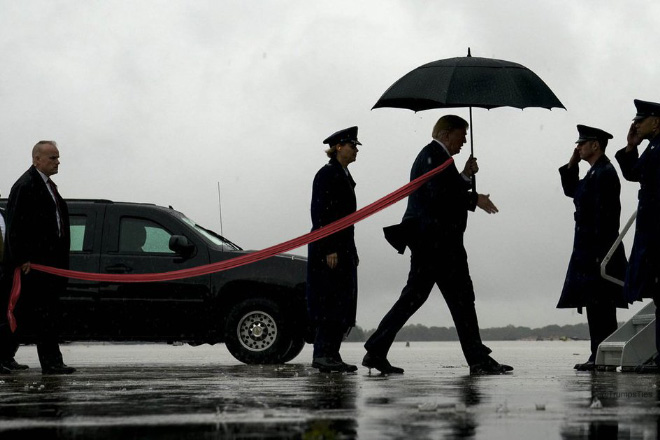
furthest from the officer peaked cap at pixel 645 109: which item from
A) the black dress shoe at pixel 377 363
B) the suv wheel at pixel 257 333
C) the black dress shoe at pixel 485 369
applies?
the suv wheel at pixel 257 333

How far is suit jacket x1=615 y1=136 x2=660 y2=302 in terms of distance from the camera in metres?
9.88

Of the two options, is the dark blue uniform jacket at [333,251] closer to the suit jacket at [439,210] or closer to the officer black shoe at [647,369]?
the suit jacket at [439,210]

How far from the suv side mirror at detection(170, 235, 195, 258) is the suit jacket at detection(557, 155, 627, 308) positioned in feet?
15.9

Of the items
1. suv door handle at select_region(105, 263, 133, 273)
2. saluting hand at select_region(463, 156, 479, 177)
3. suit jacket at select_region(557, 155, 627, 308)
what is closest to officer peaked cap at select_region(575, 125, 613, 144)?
suit jacket at select_region(557, 155, 627, 308)

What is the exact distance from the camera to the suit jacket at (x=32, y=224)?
11797mm

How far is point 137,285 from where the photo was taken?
48.8 feet

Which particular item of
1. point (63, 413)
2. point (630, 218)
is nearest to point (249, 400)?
point (63, 413)

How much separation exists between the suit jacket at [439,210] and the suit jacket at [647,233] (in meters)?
1.43

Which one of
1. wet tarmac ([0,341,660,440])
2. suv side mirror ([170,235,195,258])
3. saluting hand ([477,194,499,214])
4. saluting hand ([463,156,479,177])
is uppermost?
saluting hand ([463,156,479,177])

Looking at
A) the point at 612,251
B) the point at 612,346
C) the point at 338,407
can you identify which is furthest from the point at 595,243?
the point at 338,407

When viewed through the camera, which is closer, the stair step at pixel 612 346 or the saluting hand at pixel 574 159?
the stair step at pixel 612 346

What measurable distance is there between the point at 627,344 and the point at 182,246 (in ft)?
18.6

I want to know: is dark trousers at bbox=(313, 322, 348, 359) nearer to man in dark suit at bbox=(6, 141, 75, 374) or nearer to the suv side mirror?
man in dark suit at bbox=(6, 141, 75, 374)

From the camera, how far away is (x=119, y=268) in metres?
14.9
